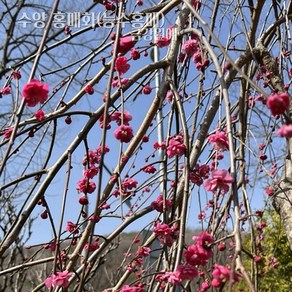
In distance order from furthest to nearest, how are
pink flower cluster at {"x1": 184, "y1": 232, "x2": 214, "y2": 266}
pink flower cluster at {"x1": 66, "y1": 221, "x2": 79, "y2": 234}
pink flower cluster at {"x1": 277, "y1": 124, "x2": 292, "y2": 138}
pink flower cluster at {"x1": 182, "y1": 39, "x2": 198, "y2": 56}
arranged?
pink flower cluster at {"x1": 182, "y1": 39, "x2": 198, "y2": 56}
pink flower cluster at {"x1": 66, "y1": 221, "x2": 79, "y2": 234}
pink flower cluster at {"x1": 184, "y1": 232, "x2": 214, "y2": 266}
pink flower cluster at {"x1": 277, "y1": 124, "x2": 292, "y2": 138}

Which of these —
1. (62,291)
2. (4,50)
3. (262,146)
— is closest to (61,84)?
(262,146)

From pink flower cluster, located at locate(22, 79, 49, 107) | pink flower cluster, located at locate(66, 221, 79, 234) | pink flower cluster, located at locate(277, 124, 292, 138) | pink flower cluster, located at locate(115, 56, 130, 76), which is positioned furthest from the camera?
pink flower cluster, located at locate(66, 221, 79, 234)

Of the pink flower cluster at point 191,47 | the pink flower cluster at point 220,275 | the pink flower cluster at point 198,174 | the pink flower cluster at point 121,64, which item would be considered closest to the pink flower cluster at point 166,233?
the pink flower cluster at point 198,174

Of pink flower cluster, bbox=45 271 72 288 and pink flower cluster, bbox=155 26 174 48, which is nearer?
pink flower cluster, bbox=45 271 72 288

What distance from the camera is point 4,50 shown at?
21.7ft

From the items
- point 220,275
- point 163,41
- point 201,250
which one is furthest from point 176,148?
point 163,41

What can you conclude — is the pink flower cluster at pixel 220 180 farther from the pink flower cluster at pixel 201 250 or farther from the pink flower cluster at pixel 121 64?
the pink flower cluster at pixel 121 64

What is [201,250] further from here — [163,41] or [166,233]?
[163,41]

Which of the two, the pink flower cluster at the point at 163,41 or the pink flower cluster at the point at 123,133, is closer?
the pink flower cluster at the point at 123,133

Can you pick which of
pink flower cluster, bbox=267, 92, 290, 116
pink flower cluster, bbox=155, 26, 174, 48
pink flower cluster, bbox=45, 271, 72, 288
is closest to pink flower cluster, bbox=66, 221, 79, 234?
pink flower cluster, bbox=45, 271, 72, 288

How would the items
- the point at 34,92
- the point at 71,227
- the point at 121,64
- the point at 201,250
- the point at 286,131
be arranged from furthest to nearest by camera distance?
the point at 71,227
the point at 121,64
the point at 34,92
the point at 201,250
the point at 286,131

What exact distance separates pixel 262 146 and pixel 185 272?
5.11ft

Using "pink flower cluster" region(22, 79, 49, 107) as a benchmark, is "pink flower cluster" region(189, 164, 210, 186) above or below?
below

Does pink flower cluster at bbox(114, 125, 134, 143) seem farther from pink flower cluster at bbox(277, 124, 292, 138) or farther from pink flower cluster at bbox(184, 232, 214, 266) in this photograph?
pink flower cluster at bbox(277, 124, 292, 138)
